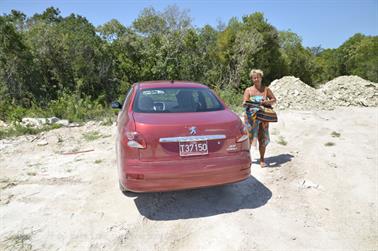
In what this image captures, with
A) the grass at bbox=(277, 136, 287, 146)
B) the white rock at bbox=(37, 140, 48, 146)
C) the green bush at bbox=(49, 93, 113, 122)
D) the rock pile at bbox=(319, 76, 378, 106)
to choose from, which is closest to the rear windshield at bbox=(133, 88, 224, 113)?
the grass at bbox=(277, 136, 287, 146)

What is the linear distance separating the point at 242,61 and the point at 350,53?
3186 centimetres

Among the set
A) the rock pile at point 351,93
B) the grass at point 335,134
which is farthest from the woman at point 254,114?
the rock pile at point 351,93

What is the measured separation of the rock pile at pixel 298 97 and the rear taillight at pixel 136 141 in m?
9.80

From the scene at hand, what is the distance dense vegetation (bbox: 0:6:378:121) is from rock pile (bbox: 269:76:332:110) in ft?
6.87

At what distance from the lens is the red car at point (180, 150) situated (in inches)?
111

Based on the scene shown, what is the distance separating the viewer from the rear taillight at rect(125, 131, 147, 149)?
2805 millimetres

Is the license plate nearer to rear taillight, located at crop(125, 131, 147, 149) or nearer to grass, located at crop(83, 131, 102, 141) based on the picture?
rear taillight, located at crop(125, 131, 147, 149)

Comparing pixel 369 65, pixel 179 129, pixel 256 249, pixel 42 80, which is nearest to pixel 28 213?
pixel 179 129

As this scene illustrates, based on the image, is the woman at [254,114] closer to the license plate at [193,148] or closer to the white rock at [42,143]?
the license plate at [193,148]

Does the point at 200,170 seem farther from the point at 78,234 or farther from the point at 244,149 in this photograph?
the point at 78,234

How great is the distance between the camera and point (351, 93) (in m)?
12.8

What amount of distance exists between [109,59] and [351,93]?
12081 millimetres

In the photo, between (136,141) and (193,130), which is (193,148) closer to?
(193,130)

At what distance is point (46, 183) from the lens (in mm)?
4145
